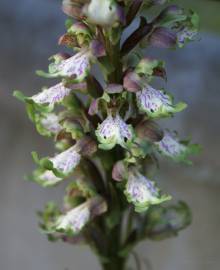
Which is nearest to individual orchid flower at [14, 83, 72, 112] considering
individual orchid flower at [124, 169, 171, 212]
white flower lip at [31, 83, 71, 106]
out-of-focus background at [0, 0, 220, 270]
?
white flower lip at [31, 83, 71, 106]

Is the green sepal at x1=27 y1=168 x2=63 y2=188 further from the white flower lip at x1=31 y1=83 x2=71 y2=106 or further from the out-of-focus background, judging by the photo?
the out-of-focus background

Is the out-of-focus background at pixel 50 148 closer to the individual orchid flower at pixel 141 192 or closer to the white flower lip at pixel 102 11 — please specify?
the individual orchid flower at pixel 141 192

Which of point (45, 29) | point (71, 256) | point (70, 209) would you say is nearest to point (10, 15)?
point (45, 29)

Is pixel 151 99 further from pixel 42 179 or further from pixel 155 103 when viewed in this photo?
pixel 42 179

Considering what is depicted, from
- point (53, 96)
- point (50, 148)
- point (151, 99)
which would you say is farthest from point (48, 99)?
point (50, 148)

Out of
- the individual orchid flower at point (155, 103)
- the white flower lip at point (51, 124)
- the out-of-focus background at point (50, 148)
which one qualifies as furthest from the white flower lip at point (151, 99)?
the out-of-focus background at point (50, 148)

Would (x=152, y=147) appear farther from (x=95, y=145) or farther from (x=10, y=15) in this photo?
(x=10, y=15)
